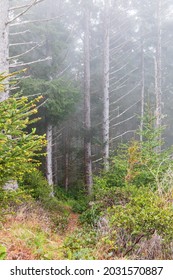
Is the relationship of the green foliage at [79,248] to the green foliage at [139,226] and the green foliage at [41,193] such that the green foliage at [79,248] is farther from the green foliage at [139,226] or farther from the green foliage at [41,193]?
the green foliage at [41,193]

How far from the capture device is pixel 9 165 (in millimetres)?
4285

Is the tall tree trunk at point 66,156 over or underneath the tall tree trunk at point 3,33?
underneath

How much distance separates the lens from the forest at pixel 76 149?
4.68m

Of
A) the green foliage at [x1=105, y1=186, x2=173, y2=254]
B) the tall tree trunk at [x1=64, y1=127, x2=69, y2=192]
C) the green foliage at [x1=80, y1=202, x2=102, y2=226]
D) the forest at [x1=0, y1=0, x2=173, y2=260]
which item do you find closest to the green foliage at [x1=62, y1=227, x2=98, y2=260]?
the forest at [x1=0, y1=0, x2=173, y2=260]

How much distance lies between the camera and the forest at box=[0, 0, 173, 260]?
4.68 m

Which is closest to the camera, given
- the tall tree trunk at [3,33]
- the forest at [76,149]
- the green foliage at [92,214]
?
the forest at [76,149]

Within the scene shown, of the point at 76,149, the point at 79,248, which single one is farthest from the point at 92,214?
the point at 76,149

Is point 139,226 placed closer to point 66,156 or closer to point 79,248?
point 79,248

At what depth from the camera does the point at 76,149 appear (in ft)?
65.8

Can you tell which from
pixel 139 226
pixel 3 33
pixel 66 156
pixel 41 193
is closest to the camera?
pixel 139 226

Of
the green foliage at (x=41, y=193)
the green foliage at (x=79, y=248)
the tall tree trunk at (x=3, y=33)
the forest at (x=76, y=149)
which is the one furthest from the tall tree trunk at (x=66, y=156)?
the green foliage at (x=79, y=248)

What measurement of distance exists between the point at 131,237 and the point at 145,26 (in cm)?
2168

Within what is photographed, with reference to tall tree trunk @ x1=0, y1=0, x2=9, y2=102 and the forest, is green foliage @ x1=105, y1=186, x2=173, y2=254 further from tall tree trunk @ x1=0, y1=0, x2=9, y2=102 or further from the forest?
tall tree trunk @ x1=0, y1=0, x2=9, y2=102
